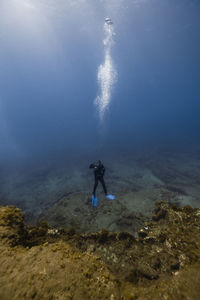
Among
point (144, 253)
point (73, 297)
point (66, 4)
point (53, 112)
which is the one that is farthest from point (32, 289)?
point (53, 112)

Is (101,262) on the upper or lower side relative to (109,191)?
upper

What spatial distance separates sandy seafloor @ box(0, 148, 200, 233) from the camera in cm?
581

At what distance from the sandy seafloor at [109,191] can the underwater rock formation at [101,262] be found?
2.25 metres

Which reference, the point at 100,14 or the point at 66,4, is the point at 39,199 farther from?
the point at 100,14

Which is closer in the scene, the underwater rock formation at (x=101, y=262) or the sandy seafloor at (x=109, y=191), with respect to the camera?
the underwater rock formation at (x=101, y=262)

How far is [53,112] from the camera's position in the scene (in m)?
126

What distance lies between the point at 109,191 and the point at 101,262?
7.48 metres

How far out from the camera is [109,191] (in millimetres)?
9836

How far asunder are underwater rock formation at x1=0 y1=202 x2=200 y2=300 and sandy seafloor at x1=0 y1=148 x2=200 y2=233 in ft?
7.37

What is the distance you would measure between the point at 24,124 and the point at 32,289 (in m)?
117

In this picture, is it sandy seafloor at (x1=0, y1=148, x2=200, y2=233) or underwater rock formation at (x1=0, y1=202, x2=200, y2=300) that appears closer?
underwater rock formation at (x1=0, y1=202, x2=200, y2=300)

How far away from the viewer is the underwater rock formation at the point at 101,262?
1.74 m

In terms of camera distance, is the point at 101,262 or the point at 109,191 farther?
the point at 109,191

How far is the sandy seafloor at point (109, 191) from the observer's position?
5809 millimetres
